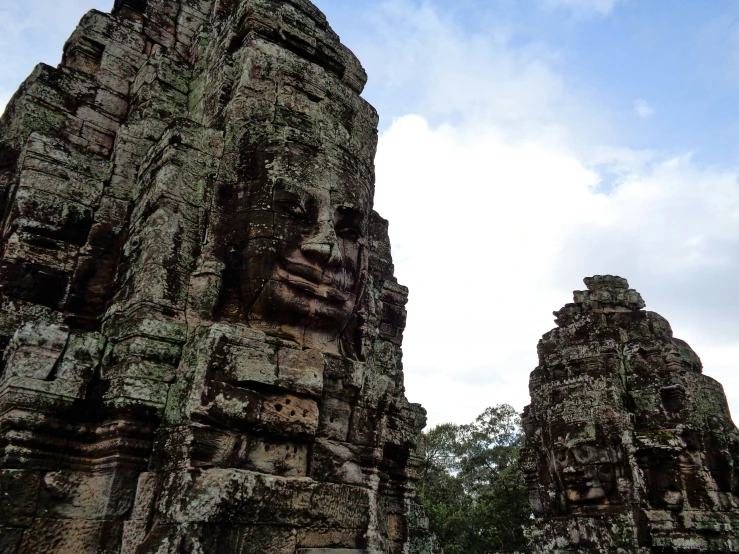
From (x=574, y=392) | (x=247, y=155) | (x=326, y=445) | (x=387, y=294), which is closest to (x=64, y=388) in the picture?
(x=326, y=445)

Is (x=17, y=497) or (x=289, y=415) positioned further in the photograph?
(x=289, y=415)

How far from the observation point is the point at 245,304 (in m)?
3.86

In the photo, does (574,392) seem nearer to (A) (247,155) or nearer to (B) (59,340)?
(A) (247,155)

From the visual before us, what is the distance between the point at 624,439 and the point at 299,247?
717 cm

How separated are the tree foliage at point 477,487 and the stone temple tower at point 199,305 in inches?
735

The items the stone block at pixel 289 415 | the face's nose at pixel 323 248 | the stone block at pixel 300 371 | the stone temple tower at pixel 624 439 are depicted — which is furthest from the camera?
the stone temple tower at pixel 624 439

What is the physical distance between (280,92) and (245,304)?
73.7 inches

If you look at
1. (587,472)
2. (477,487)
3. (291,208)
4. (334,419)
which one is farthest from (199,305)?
(477,487)

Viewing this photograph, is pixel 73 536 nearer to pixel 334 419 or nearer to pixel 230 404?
pixel 230 404

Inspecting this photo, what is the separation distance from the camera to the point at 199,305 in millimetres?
3859

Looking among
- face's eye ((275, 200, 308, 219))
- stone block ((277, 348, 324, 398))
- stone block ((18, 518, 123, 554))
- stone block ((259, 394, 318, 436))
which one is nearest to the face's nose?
face's eye ((275, 200, 308, 219))

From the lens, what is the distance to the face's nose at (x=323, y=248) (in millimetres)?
3951

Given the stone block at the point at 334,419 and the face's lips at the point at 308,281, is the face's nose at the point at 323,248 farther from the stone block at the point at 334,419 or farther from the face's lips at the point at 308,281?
the stone block at the point at 334,419

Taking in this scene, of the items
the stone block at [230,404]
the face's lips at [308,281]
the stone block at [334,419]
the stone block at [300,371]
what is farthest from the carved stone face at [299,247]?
the stone block at [230,404]
